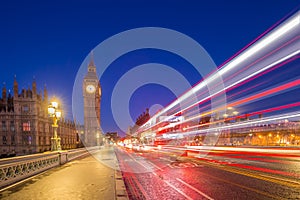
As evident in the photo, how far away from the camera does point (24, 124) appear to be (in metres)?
70.0

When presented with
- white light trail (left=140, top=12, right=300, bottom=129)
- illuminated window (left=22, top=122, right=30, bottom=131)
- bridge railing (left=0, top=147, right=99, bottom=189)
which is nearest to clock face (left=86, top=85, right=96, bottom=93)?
illuminated window (left=22, top=122, right=30, bottom=131)

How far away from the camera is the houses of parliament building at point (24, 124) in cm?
6725

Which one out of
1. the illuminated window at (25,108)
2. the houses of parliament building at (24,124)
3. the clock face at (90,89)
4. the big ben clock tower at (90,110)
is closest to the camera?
the houses of parliament building at (24,124)

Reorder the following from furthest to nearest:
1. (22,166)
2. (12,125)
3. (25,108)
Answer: (25,108), (12,125), (22,166)

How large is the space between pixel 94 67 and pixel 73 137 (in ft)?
248

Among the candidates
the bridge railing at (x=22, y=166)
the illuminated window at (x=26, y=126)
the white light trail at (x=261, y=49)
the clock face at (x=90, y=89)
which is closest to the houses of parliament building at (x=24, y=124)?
the illuminated window at (x=26, y=126)

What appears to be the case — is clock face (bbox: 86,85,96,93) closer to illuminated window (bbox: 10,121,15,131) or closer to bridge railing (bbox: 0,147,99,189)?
illuminated window (bbox: 10,121,15,131)

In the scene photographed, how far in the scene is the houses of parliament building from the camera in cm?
6725

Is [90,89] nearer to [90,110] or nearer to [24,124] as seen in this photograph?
[90,110]

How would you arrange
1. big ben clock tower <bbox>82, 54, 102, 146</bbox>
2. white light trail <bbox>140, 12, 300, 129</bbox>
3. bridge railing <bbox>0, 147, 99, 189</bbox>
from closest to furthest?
1. bridge railing <bbox>0, 147, 99, 189</bbox>
2. white light trail <bbox>140, 12, 300, 129</bbox>
3. big ben clock tower <bbox>82, 54, 102, 146</bbox>

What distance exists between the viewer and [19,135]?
68.3 meters

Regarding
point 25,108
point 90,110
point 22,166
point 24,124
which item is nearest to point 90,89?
point 90,110

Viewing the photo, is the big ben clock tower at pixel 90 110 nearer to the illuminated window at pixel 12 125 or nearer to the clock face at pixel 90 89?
the clock face at pixel 90 89

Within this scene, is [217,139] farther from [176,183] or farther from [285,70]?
[176,183]
